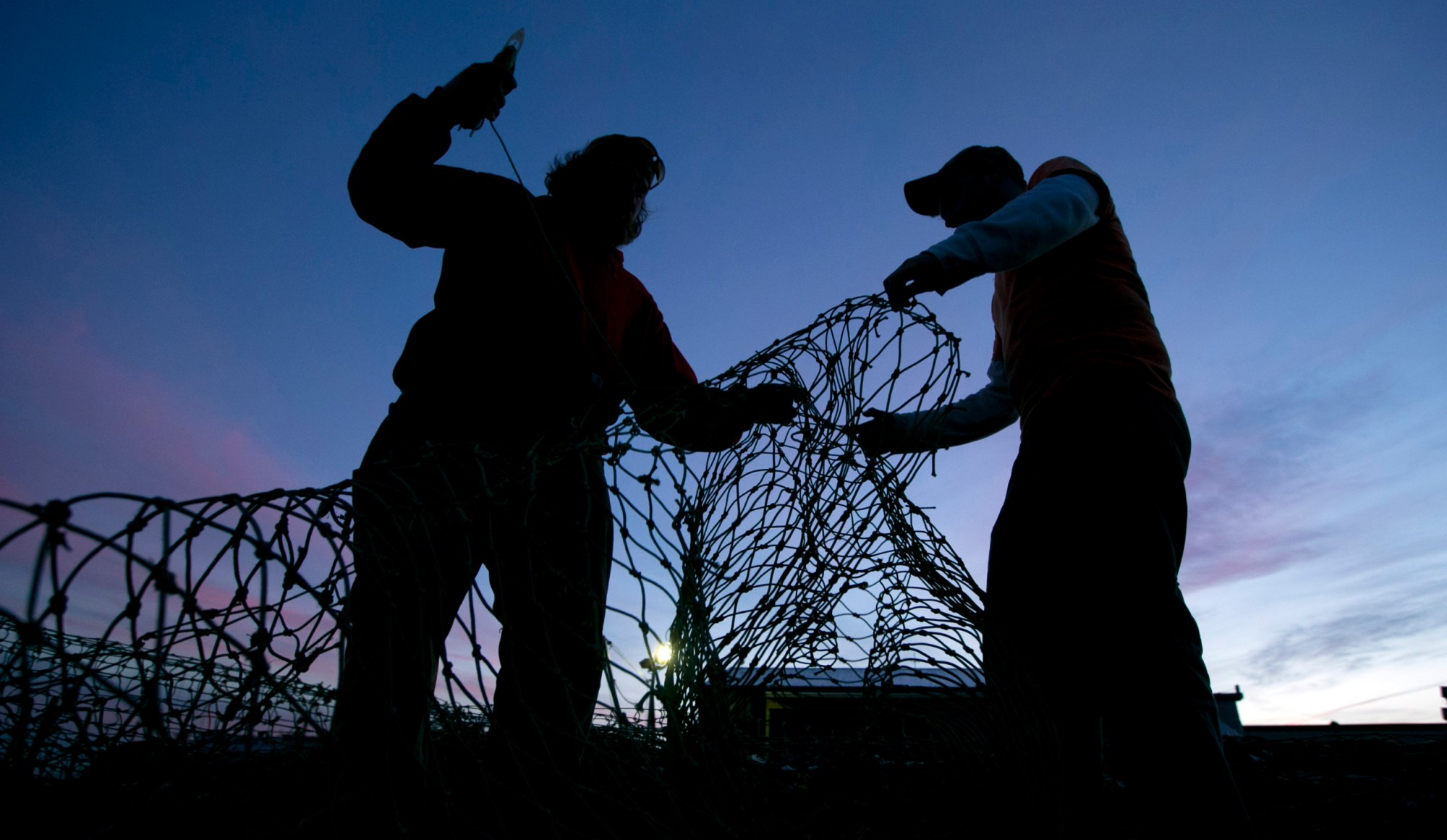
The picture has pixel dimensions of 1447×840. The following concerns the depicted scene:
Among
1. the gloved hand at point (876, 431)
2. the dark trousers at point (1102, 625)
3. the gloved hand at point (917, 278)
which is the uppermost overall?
the gloved hand at point (917, 278)

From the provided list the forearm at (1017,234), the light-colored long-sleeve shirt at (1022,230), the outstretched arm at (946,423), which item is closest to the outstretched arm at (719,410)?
the outstretched arm at (946,423)

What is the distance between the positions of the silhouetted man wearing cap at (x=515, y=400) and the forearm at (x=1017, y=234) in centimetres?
65

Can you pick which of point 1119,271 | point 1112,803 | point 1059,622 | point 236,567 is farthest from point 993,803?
point 236,567

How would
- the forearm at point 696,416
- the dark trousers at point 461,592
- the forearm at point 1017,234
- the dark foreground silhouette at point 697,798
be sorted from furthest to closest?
the forearm at point 696,416, the forearm at point 1017,234, the dark foreground silhouette at point 697,798, the dark trousers at point 461,592

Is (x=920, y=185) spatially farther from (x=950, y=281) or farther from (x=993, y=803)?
(x=993, y=803)

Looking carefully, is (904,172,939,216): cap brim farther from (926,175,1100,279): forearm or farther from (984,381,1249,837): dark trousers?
(984,381,1249,837): dark trousers

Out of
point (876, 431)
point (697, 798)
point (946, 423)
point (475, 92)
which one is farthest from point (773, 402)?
point (475, 92)

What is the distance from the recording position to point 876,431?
8.11ft

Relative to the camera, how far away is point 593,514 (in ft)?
7.03

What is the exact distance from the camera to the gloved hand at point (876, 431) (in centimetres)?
243

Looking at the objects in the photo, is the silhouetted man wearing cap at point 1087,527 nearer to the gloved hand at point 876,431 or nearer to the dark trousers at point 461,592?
the gloved hand at point 876,431

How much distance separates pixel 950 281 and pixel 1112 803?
1.66 metres

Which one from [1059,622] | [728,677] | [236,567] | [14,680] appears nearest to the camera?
[14,680]

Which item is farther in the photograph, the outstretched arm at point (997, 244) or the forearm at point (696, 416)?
the forearm at point (696, 416)
